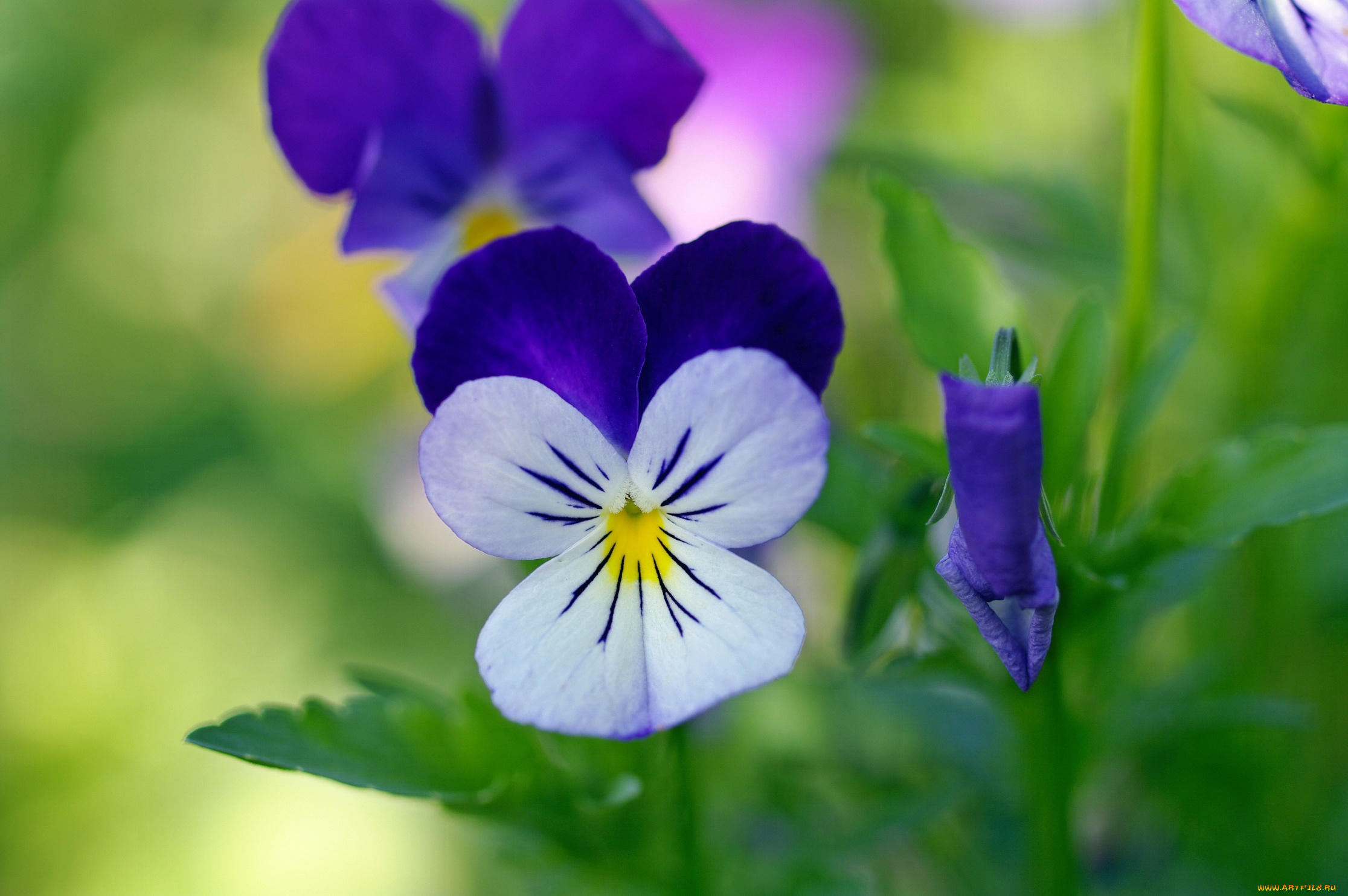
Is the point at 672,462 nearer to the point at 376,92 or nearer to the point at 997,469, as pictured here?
the point at 997,469

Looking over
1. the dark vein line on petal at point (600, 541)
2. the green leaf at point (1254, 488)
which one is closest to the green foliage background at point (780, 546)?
the green leaf at point (1254, 488)

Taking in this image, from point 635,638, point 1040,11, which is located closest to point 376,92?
point 635,638

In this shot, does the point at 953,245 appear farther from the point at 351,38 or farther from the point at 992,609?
the point at 351,38

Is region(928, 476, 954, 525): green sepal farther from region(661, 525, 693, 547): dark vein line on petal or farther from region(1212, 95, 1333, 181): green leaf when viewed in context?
region(1212, 95, 1333, 181): green leaf

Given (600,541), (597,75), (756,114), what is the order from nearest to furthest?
1. (600,541)
2. (597,75)
3. (756,114)

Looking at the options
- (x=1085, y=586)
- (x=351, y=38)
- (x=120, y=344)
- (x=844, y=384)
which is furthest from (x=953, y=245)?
(x=120, y=344)

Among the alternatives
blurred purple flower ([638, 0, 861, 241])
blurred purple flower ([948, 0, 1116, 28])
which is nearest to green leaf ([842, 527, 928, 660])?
blurred purple flower ([638, 0, 861, 241])

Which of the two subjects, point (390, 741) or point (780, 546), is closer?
point (390, 741)

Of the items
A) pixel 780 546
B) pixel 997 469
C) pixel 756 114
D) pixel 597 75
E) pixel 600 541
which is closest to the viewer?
pixel 997 469
